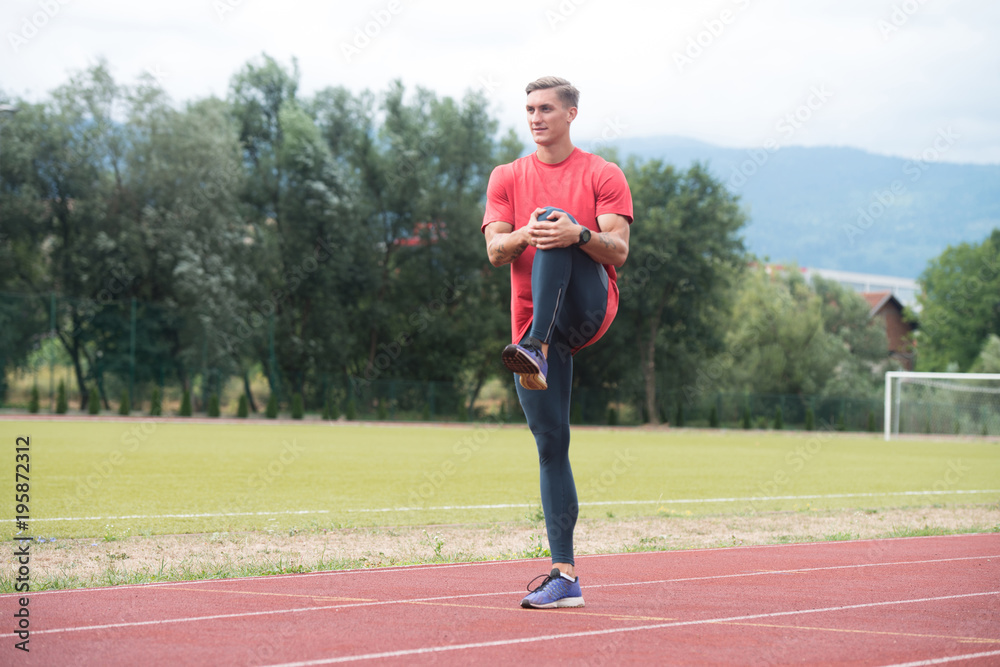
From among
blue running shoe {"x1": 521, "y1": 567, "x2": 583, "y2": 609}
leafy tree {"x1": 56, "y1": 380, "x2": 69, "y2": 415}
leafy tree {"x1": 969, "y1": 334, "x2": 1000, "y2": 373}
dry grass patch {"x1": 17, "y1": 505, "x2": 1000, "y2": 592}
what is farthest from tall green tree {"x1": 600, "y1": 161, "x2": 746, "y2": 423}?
blue running shoe {"x1": 521, "y1": 567, "x2": 583, "y2": 609}

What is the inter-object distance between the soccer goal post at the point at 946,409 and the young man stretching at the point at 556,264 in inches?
1604

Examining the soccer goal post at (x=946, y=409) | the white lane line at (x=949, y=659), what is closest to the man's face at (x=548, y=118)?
the white lane line at (x=949, y=659)

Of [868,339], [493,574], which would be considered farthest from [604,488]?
[868,339]

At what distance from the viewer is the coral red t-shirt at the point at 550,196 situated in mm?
4570

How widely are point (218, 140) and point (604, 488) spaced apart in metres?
33.0

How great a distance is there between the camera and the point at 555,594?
4402mm

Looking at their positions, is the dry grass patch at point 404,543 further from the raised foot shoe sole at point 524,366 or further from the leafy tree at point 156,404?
the leafy tree at point 156,404

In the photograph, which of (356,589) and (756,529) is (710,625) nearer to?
(356,589)

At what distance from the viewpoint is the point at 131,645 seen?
11.7ft

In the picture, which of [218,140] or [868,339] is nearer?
[218,140]

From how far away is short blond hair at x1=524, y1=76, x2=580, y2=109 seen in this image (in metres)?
4.64

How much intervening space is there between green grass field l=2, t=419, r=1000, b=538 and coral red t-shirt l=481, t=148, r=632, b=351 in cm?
438

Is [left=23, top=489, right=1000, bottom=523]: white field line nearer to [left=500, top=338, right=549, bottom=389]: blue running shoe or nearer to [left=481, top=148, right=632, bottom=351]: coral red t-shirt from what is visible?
[left=481, top=148, right=632, bottom=351]: coral red t-shirt

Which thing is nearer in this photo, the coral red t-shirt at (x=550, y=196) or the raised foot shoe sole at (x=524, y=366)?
the raised foot shoe sole at (x=524, y=366)
